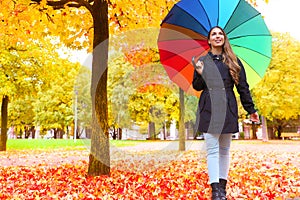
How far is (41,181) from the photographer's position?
6184 millimetres

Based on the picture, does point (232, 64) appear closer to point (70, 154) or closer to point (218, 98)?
point (218, 98)

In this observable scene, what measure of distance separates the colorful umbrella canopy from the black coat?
1005mm

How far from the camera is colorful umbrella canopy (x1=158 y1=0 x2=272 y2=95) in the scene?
4.80 metres

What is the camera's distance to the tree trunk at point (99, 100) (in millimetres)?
6453

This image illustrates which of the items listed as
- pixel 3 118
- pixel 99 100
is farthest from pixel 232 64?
pixel 3 118

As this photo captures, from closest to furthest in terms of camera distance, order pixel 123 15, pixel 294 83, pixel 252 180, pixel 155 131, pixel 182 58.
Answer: pixel 182 58
pixel 252 180
pixel 123 15
pixel 294 83
pixel 155 131

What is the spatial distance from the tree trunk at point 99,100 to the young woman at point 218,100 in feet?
9.74

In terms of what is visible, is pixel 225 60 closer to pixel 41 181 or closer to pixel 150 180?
pixel 150 180

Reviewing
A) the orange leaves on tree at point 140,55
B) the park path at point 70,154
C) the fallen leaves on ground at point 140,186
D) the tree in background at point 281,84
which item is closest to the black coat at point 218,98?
the fallen leaves on ground at point 140,186

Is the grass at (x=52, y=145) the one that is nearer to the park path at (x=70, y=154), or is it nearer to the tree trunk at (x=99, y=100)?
the park path at (x=70, y=154)

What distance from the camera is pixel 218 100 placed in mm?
3857

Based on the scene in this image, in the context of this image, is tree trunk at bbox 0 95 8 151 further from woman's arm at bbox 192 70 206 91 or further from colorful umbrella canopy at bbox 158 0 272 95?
woman's arm at bbox 192 70 206 91

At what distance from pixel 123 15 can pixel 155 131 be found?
30656mm

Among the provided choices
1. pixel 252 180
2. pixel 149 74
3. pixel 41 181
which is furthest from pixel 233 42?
pixel 149 74
